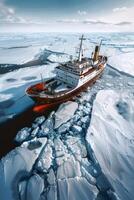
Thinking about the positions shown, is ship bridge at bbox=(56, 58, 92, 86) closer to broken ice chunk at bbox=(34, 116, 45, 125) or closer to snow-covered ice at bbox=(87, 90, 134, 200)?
snow-covered ice at bbox=(87, 90, 134, 200)

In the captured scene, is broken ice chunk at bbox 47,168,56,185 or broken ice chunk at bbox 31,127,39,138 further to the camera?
broken ice chunk at bbox 31,127,39,138

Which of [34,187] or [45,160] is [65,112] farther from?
[34,187]

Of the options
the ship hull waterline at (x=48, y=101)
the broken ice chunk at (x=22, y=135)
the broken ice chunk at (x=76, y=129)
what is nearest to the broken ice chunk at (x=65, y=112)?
the ship hull waterline at (x=48, y=101)

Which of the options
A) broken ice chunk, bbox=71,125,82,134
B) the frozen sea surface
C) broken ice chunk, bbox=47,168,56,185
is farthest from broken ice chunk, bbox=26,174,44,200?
broken ice chunk, bbox=71,125,82,134

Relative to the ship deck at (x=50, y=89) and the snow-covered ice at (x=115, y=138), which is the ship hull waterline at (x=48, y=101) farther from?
the snow-covered ice at (x=115, y=138)

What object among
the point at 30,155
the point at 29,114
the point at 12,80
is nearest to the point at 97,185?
the point at 30,155

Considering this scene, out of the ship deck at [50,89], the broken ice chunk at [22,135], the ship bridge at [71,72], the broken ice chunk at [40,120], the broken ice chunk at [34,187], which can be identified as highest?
the ship bridge at [71,72]

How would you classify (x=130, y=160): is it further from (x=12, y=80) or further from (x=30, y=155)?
(x=12, y=80)

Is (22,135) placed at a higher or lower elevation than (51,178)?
lower

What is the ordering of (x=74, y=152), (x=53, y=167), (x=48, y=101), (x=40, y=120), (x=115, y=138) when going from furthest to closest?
Answer: (x=48, y=101)
(x=40, y=120)
(x=115, y=138)
(x=74, y=152)
(x=53, y=167)

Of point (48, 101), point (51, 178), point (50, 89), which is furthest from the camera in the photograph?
point (50, 89)

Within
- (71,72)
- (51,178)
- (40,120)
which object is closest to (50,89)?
(71,72)
